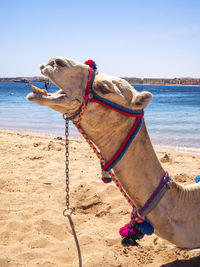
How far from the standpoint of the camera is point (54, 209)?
12.8ft

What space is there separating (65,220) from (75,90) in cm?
241

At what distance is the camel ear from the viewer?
1.74m

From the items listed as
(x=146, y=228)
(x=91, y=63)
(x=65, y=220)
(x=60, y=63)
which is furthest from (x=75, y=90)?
(x=65, y=220)

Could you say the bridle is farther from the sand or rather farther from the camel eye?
the sand

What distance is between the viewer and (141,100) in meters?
1.76

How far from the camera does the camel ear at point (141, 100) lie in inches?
68.3

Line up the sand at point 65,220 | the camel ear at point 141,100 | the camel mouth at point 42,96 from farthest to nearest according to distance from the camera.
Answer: the sand at point 65,220
the camel ear at point 141,100
the camel mouth at point 42,96

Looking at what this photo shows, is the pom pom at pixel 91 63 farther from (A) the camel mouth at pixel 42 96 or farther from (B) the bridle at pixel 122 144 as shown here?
(A) the camel mouth at pixel 42 96

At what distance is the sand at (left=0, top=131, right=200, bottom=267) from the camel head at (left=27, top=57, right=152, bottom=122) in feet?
5.41

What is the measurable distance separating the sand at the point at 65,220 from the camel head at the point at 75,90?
5.41 feet

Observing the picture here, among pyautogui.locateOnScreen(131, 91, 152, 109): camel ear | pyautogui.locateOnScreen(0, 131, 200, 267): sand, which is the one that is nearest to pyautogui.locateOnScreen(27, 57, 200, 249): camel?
pyautogui.locateOnScreen(131, 91, 152, 109): camel ear

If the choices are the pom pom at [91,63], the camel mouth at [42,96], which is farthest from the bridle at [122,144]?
the camel mouth at [42,96]

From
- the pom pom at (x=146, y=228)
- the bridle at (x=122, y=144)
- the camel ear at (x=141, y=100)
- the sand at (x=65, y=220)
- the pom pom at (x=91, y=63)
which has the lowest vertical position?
the sand at (x=65, y=220)

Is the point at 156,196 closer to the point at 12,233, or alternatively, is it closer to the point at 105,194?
the point at 12,233
